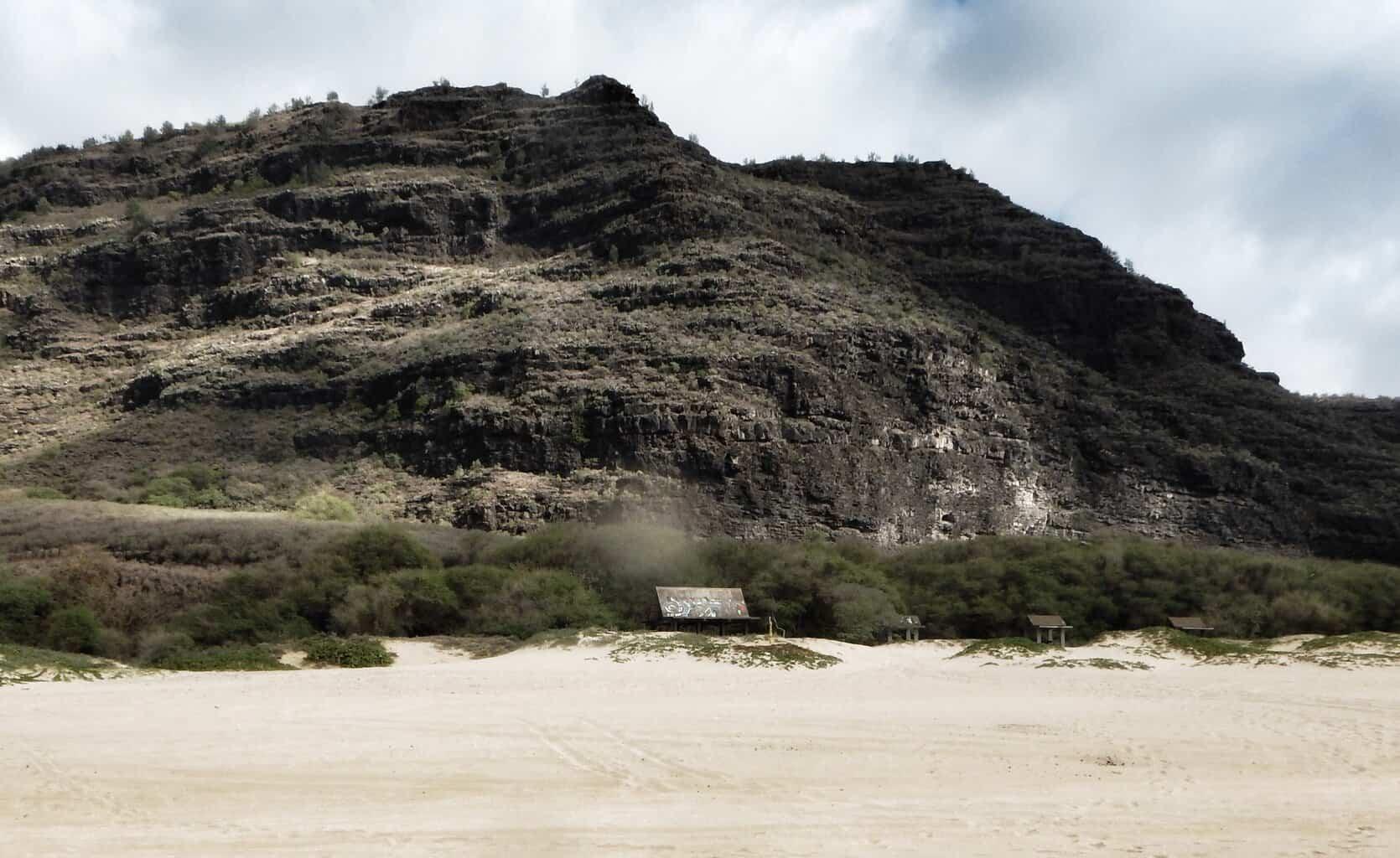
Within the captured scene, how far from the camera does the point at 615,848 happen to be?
11.4 metres

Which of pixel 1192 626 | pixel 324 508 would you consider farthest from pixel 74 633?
pixel 1192 626

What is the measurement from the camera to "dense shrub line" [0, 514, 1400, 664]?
35062 mm

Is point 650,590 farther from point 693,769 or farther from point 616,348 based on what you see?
point 693,769

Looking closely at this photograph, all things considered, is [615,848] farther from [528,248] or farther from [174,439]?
[528,248]

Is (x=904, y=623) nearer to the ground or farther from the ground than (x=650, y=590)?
nearer to the ground

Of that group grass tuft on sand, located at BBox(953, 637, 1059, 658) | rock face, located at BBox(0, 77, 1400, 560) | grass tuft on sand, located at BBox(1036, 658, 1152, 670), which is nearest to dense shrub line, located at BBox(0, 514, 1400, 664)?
grass tuft on sand, located at BBox(953, 637, 1059, 658)

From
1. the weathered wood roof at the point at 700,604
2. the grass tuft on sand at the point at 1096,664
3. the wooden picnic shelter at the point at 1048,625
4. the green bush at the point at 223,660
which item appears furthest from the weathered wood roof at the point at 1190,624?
the green bush at the point at 223,660

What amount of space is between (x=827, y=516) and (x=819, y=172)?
54.8 meters

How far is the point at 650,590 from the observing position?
128ft

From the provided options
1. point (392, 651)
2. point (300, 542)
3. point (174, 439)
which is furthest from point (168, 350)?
point (392, 651)

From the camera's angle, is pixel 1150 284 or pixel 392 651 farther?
pixel 1150 284

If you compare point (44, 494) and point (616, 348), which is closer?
point (44, 494)

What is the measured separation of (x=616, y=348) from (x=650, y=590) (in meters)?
22.6

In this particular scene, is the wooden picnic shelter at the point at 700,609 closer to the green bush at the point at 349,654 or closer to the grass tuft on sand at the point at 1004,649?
the grass tuft on sand at the point at 1004,649
